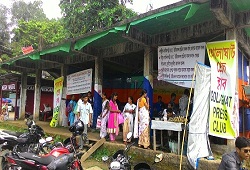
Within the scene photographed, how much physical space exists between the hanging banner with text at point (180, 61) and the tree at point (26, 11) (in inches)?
1281

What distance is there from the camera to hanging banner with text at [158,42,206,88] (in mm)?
6539

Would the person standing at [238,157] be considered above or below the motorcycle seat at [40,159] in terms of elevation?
above

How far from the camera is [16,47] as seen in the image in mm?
27531

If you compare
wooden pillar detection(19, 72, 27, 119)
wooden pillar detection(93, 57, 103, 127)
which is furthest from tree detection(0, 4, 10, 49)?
wooden pillar detection(93, 57, 103, 127)

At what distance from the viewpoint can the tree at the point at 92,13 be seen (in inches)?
679

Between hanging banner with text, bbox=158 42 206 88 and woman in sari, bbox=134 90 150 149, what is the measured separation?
0.90 m

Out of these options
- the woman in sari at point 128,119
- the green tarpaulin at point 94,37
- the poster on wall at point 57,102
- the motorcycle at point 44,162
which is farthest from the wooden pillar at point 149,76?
the poster on wall at point 57,102

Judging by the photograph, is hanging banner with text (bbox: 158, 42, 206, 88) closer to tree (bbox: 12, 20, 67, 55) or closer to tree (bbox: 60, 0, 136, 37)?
tree (bbox: 60, 0, 136, 37)

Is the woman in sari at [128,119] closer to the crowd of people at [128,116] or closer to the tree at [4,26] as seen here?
the crowd of people at [128,116]

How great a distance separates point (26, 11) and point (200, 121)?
1397 inches

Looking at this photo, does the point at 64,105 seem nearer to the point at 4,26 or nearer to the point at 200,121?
the point at 200,121

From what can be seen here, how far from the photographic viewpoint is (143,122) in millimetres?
6953

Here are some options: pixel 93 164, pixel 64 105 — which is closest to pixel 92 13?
pixel 64 105

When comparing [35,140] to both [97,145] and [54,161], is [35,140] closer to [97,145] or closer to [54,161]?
[97,145]
